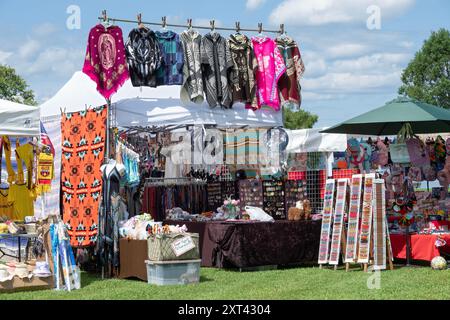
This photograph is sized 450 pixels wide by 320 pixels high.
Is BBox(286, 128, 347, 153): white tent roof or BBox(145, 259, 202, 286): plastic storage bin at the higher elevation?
BBox(286, 128, 347, 153): white tent roof

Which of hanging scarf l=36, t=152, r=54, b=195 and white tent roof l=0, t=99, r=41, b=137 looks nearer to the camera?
white tent roof l=0, t=99, r=41, b=137

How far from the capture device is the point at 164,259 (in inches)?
368

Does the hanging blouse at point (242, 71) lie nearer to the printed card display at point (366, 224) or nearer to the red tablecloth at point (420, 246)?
the printed card display at point (366, 224)

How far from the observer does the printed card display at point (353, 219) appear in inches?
409

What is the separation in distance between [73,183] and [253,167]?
281 centimetres

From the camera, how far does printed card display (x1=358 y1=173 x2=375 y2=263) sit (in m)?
10.3

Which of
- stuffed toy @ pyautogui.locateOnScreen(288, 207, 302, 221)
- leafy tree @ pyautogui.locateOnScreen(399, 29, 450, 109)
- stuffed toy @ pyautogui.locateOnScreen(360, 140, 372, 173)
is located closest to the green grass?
stuffed toy @ pyautogui.locateOnScreen(288, 207, 302, 221)

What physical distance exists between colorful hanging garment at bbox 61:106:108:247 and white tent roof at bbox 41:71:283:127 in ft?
1.16

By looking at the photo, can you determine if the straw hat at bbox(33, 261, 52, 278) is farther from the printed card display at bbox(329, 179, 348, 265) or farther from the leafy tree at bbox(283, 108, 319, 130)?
the leafy tree at bbox(283, 108, 319, 130)

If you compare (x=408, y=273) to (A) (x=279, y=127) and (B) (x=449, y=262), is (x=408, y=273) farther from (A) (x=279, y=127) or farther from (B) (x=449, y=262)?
(A) (x=279, y=127)

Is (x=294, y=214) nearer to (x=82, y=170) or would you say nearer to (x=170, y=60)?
(x=170, y=60)

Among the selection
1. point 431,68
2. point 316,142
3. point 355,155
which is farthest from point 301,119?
point 355,155

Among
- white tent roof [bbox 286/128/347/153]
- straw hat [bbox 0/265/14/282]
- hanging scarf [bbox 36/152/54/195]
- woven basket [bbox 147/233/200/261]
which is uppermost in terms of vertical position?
white tent roof [bbox 286/128/347/153]
